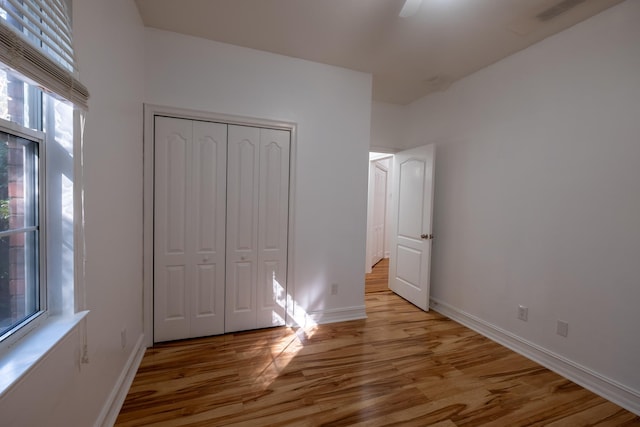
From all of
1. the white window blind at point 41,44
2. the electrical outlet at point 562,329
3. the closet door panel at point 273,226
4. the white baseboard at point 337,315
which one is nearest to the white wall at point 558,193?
the electrical outlet at point 562,329

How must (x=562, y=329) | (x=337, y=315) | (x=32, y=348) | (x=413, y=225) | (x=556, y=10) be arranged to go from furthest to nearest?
(x=413, y=225), (x=337, y=315), (x=562, y=329), (x=556, y=10), (x=32, y=348)

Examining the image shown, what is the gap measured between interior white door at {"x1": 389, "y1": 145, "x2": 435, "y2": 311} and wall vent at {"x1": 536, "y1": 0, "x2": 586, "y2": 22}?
4.69 feet

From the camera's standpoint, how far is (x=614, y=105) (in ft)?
6.43

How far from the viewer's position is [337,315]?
309cm

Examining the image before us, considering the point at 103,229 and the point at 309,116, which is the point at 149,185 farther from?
the point at 309,116

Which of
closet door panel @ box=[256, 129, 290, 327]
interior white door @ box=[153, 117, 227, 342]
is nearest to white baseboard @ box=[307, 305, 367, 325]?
closet door panel @ box=[256, 129, 290, 327]

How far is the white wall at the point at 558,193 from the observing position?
191 cm

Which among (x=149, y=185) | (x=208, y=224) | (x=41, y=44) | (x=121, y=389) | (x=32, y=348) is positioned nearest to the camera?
(x=32, y=348)

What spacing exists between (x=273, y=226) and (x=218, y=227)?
53 centimetres

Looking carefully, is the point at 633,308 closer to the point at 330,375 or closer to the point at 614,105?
the point at 614,105

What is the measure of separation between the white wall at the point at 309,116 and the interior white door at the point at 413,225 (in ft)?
2.68

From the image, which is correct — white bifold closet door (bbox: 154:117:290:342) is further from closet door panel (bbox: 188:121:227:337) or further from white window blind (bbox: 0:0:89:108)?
white window blind (bbox: 0:0:89:108)

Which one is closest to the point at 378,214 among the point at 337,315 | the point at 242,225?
the point at 337,315

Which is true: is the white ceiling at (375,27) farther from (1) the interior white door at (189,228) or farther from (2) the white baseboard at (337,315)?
(2) the white baseboard at (337,315)
